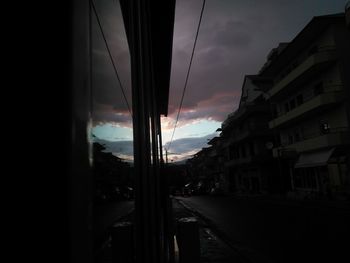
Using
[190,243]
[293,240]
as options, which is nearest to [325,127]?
[293,240]

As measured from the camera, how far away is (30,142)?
292mm

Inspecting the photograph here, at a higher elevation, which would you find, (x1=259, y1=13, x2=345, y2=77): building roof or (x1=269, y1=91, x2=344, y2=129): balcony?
(x1=259, y1=13, x2=345, y2=77): building roof

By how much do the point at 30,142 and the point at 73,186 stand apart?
0.06 meters

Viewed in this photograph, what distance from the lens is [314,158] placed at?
24.8 meters

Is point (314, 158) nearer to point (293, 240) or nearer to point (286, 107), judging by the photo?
point (286, 107)

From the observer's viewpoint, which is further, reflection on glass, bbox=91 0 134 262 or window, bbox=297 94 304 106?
window, bbox=297 94 304 106

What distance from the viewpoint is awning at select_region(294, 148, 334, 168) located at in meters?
22.6

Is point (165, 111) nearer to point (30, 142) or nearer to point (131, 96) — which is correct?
point (131, 96)

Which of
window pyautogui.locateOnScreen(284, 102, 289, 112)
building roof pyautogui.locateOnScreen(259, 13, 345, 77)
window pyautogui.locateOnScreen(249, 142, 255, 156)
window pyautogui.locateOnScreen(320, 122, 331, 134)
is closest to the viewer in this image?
building roof pyautogui.locateOnScreen(259, 13, 345, 77)

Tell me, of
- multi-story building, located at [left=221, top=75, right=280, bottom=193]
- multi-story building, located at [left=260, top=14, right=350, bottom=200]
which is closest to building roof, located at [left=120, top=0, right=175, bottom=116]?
multi-story building, located at [left=260, top=14, right=350, bottom=200]

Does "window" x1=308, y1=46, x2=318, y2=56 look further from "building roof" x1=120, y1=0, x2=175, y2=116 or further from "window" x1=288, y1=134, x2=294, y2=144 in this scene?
"building roof" x1=120, y1=0, x2=175, y2=116

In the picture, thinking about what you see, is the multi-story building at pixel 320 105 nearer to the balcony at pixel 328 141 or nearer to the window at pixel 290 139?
the balcony at pixel 328 141

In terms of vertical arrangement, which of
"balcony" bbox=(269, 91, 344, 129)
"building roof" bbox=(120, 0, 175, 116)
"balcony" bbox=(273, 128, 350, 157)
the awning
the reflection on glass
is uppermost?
"balcony" bbox=(269, 91, 344, 129)

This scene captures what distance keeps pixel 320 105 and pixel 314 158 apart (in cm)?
421
